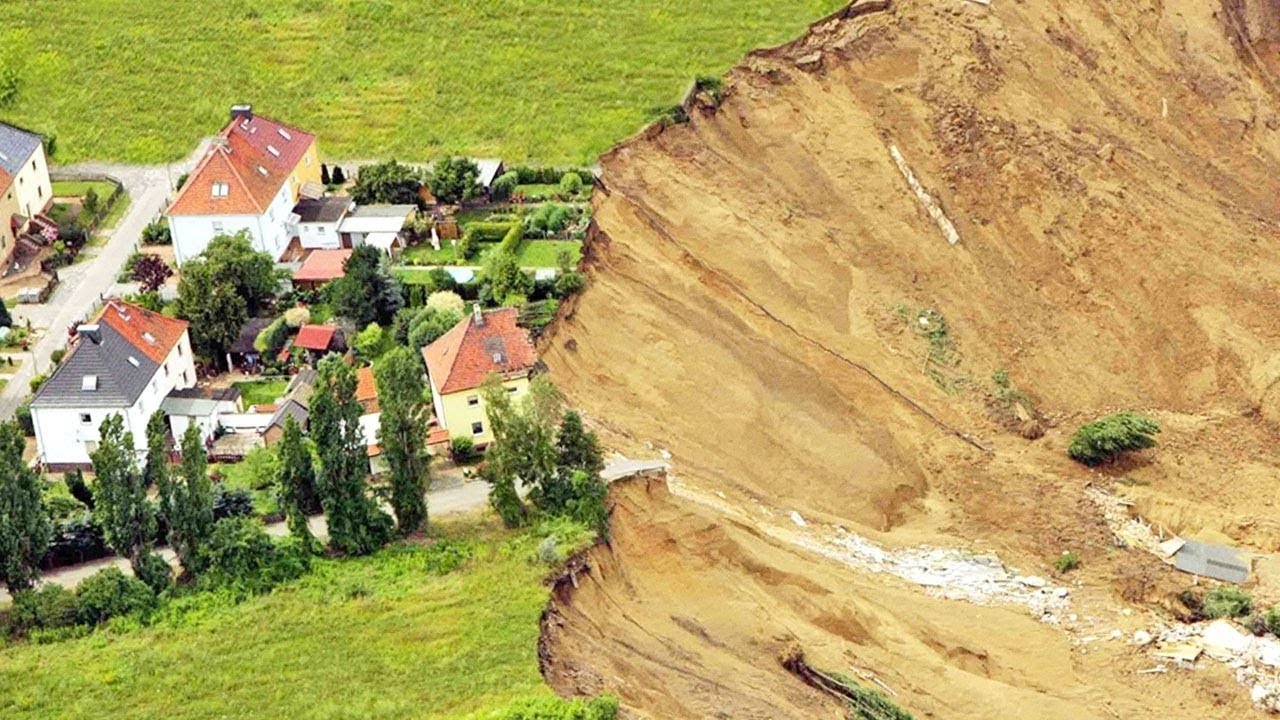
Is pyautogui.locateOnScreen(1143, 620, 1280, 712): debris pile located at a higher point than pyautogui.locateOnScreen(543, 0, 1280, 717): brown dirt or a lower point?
lower

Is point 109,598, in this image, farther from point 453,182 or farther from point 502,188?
point 502,188

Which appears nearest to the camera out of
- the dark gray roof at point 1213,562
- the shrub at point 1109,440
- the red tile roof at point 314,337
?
the dark gray roof at point 1213,562

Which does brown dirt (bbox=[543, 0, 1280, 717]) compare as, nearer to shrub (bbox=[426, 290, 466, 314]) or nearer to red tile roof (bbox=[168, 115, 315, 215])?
shrub (bbox=[426, 290, 466, 314])

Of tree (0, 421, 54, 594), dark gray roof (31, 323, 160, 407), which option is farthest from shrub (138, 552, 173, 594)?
dark gray roof (31, 323, 160, 407)

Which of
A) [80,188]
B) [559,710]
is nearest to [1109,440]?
[559,710]

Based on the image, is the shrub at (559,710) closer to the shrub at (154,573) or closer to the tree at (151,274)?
the shrub at (154,573)

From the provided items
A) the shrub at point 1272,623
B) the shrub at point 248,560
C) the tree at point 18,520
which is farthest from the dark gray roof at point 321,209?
the shrub at point 1272,623

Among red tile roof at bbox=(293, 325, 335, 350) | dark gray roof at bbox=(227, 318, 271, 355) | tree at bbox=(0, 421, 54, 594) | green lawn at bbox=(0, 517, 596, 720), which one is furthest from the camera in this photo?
dark gray roof at bbox=(227, 318, 271, 355)
